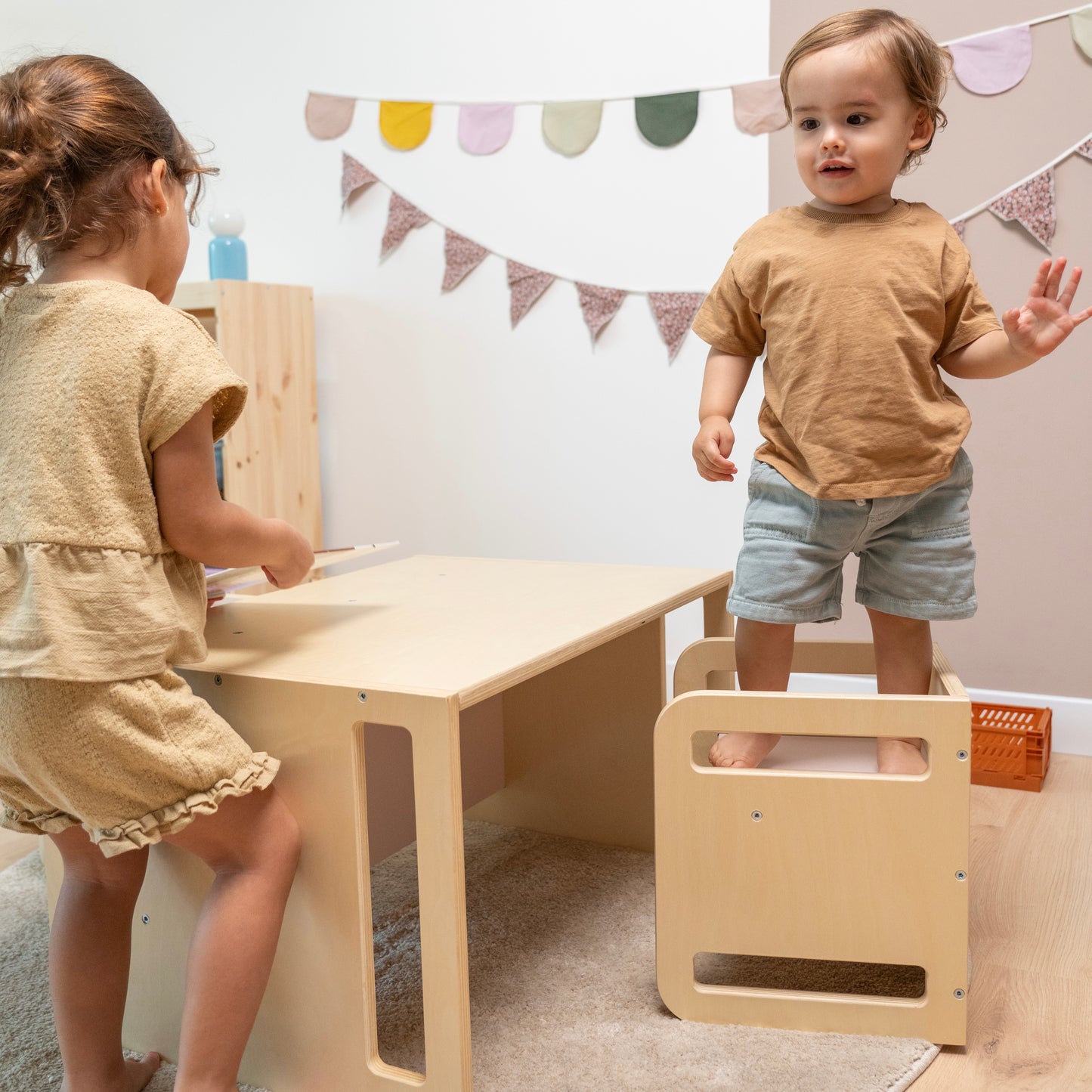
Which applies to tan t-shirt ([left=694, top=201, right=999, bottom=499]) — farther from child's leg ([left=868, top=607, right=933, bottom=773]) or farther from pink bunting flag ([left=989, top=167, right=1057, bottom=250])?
pink bunting flag ([left=989, top=167, right=1057, bottom=250])

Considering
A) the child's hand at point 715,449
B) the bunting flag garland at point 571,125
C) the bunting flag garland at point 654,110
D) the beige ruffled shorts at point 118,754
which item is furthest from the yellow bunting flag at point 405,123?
the beige ruffled shorts at point 118,754

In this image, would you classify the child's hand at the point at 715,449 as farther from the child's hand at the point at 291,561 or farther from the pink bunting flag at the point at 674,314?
the pink bunting flag at the point at 674,314

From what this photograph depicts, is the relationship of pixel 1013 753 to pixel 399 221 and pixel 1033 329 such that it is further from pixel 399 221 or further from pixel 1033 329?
pixel 399 221

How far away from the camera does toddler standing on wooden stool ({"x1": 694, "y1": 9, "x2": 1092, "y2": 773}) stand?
3.67 feet

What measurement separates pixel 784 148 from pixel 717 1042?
1.53 meters

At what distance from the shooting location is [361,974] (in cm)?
92

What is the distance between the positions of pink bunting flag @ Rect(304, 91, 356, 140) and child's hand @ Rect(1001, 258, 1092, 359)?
1.72 m

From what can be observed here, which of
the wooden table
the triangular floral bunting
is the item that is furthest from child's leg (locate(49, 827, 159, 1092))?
the triangular floral bunting

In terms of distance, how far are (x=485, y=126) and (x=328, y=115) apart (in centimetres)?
39

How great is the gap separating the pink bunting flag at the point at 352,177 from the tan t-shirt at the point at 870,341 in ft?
4.63

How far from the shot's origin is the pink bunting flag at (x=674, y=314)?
2.09m

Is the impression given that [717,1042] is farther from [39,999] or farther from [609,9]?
[609,9]

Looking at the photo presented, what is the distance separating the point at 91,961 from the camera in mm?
Result: 954

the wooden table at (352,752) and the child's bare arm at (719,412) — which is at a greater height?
the child's bare arm at (719,412)
